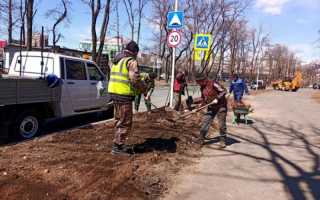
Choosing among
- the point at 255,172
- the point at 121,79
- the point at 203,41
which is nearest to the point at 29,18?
the point at 203,41

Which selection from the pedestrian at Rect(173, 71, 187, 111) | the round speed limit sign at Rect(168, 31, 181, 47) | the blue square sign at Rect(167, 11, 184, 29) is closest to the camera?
the blue square sign at Rect(167, 11, 184, 29)

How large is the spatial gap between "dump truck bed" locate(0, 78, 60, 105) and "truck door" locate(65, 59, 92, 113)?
2.17 ft

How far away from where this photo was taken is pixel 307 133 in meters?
10.2

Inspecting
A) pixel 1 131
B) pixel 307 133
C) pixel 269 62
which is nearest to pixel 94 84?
pixel 1 131

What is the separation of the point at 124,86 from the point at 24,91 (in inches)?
100

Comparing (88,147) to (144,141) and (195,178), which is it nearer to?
(144,141)

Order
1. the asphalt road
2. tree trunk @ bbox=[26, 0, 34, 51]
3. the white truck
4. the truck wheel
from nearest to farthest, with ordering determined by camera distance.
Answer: the asphalt road
the white truck
the truck wheel
tree trunk @ bbox=[26, 0, 34, 51]

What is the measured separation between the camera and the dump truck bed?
6.13 m

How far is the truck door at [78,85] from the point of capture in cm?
805

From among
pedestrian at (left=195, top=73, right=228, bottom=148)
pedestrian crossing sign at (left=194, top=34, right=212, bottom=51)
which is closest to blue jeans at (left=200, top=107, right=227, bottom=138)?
pedestrian at (left=195, top=73, right=228, bottom=148)

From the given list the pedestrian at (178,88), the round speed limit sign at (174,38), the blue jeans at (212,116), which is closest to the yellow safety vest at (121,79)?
the blue jeans at (212,116)

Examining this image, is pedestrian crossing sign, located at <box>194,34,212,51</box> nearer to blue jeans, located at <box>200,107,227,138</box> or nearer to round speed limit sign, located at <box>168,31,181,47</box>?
round speed limit sign, located at <box>168,31,181,47</box>

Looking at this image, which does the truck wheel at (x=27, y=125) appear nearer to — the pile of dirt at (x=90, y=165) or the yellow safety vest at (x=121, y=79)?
the pile of dirt at (x=90, y=165)

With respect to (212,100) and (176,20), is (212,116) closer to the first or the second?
(212,100)
